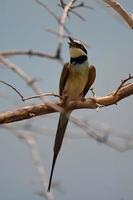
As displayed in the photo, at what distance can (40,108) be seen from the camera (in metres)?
2.39

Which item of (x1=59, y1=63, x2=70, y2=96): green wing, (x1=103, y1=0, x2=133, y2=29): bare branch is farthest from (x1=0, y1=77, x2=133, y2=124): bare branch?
(x1=59, y1=63, x2=70, y2=96): green wing

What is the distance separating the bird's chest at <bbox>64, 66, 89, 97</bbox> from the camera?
2.97 meters

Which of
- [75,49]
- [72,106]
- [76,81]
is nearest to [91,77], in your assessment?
[76,81]

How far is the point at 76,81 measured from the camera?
2979 millimetres

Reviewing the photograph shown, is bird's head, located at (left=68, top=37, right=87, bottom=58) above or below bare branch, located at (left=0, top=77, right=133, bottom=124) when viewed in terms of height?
below

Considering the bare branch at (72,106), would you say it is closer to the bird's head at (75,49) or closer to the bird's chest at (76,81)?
the bird's chest at (76,81)

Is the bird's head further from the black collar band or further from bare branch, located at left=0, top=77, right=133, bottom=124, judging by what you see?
bare branch, located at left=0, top=77, right=133, bottom=124

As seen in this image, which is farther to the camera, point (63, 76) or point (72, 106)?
point (63, 76)

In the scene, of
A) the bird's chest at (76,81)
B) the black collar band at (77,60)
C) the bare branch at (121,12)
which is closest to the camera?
the bare branch at (121,12)

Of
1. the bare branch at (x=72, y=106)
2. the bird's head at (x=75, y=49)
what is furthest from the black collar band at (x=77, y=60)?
the bare branch at (x=72, y=106)

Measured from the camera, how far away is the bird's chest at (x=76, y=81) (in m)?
2.97

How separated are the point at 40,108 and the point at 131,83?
53 centimetres

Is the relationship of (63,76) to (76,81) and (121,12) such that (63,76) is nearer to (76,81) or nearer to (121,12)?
(76,81)

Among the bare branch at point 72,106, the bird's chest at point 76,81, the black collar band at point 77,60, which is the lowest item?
the bird's chest at point 76,81
